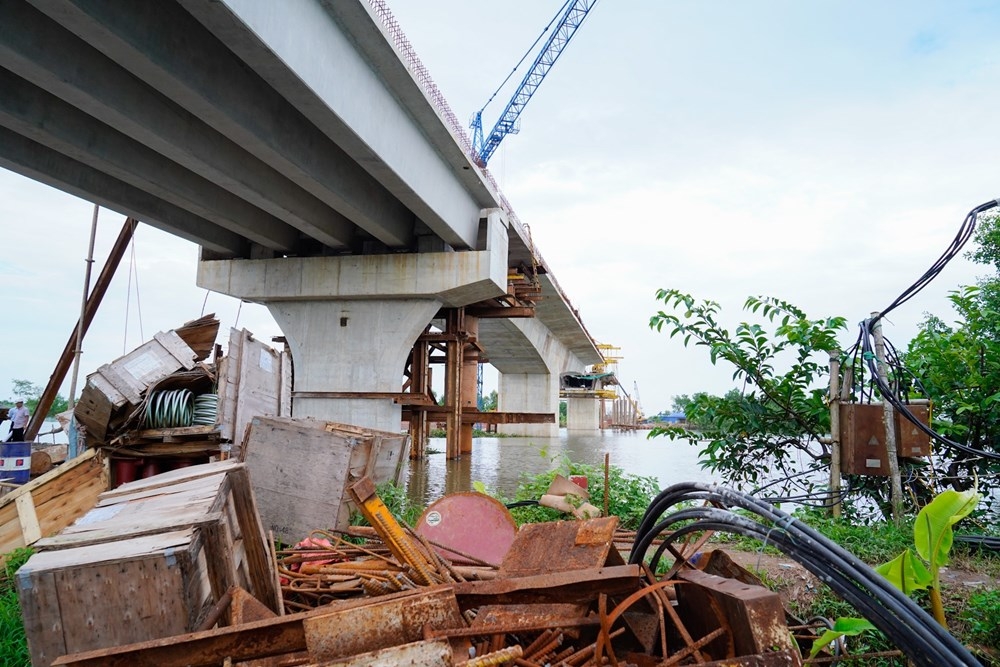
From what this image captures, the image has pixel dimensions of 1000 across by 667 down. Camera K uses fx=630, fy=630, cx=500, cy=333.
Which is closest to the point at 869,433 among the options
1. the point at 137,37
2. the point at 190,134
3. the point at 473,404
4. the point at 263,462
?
the point at 263,462

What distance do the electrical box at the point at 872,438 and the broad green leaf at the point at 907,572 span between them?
3.76m

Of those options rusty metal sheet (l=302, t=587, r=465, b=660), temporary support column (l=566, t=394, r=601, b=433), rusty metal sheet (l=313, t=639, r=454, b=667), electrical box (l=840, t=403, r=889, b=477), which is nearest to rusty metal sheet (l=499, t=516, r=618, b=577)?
rusty metal sheet (l=302, t=587, r=465, b=660)

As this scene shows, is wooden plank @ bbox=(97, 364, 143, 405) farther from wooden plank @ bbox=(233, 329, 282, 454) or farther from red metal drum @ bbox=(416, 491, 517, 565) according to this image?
red metal drum @ bbox=(416, 491, 517, 565)

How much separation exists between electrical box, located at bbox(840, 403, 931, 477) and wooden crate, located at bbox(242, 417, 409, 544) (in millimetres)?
4462

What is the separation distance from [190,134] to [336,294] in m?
6.80

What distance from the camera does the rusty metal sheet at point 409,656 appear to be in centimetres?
191

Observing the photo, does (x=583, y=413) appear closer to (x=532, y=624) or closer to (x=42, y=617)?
(x=532, y=624)

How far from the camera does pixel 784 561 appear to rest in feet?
14.6

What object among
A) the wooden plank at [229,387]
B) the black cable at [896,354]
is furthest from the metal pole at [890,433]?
the wooden plank at [229,387]

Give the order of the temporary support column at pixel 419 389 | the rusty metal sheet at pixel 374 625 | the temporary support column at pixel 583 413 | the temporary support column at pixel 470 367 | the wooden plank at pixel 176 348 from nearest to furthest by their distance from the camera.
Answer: the rusty metal sheet at pixel 374 625 < the wooden plank at pixel 176 348 < the temporary support column at pixel 419 389 < the temporary support column at pixel 470 367 < the temporary support column at pixel 583 413

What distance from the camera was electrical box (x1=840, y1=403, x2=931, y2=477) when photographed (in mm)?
5562

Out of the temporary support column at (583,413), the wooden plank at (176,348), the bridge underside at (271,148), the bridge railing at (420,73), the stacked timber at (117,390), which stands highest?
the bridge railing at (420,73)

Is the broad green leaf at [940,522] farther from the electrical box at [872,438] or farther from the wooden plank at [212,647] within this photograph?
the electrical box at [872,438]

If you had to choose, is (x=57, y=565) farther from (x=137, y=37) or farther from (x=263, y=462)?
(x=137, y=37)
